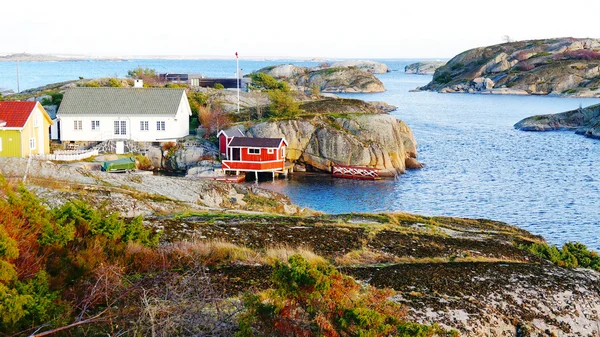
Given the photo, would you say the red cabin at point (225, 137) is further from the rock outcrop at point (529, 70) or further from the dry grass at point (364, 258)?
the rock outcrop at point (529, 70)

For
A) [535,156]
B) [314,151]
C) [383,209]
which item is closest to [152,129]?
[314,151]

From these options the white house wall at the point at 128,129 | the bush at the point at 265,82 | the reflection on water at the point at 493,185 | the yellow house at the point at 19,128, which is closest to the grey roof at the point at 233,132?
the white house wall at the point at 128,129

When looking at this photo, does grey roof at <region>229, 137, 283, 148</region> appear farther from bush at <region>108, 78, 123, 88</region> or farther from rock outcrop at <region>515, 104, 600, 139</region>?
rock outcrop at <region>515, 104, 600, 139</region>

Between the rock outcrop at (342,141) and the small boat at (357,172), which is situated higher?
the rock outcrop at (342,141)

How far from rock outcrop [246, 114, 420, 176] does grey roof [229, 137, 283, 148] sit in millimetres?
2626

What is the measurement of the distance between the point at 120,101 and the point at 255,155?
1383 centimetres

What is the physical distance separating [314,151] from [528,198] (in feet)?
62.6

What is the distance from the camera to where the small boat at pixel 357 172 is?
52031 mm

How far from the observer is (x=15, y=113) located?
134ft

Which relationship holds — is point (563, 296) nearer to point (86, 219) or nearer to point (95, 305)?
point (95, 305)

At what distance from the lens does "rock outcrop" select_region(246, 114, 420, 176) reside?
53.9 meters

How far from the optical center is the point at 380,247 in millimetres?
13781

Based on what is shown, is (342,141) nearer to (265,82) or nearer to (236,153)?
(236,153)

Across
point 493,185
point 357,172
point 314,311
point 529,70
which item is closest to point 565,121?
point 493,185
